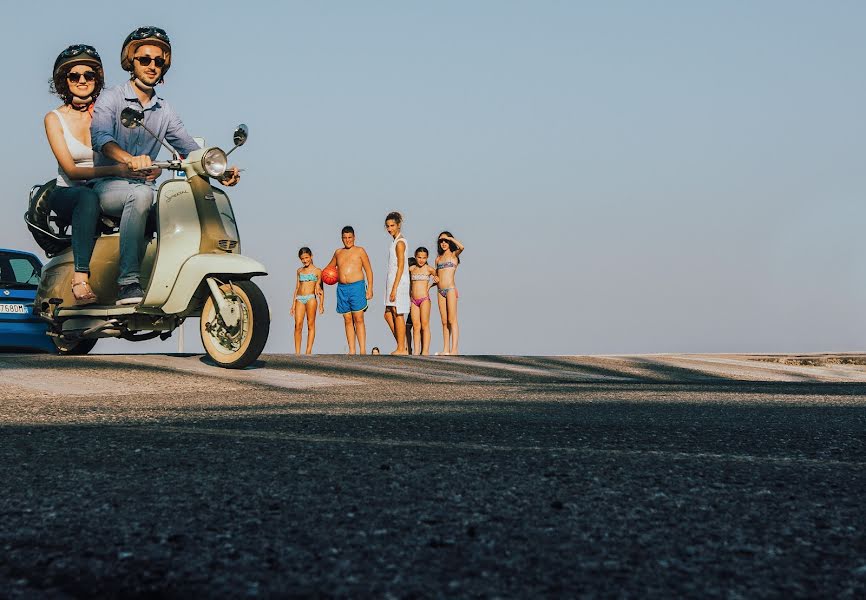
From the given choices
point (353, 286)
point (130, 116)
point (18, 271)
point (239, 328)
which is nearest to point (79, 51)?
point (130, 116)

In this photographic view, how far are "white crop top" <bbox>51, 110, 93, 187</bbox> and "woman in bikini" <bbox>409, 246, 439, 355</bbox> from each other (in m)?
6.88

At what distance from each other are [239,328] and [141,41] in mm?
2228

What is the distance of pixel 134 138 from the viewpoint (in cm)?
739

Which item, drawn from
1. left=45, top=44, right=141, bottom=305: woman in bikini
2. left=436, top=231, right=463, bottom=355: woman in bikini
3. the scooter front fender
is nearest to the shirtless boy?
left=436, top=231, right=463, bottom=355: woman in bikini

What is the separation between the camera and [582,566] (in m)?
1.69

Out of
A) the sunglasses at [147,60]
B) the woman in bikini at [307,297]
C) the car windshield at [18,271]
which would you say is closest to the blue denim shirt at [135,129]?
the sunglasses at [147,60]

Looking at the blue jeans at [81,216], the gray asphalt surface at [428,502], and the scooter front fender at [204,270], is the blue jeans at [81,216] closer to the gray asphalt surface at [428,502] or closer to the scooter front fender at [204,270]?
the scooter front fender at [204,270]

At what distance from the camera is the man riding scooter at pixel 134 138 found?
6.99 metres

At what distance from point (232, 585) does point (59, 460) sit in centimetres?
157

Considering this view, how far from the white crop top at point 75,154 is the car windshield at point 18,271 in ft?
10.8

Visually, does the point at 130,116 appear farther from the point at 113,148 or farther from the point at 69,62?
the point at 69,62

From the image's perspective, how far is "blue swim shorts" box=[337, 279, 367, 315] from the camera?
13672mm

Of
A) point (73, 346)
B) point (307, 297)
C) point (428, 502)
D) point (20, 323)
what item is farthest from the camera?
point (307, 297)

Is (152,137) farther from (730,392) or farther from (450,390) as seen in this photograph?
(730,392)
